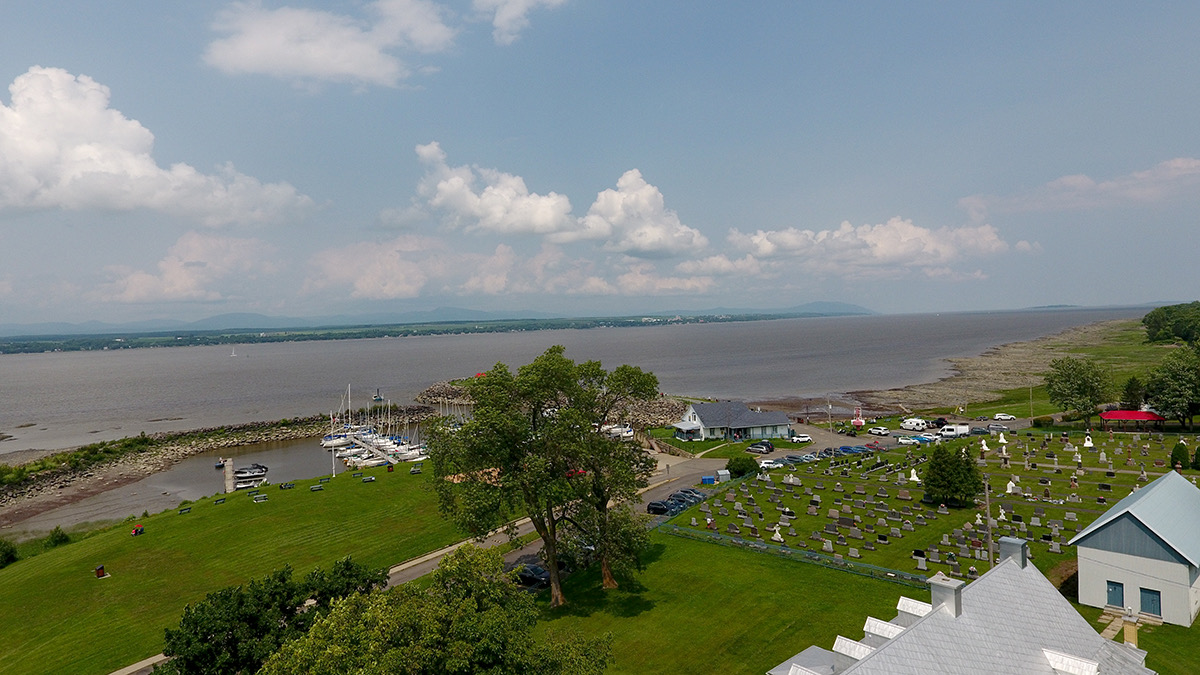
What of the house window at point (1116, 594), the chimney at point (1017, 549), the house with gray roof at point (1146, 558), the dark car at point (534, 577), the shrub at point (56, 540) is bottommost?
the shrub at point (56, 540)

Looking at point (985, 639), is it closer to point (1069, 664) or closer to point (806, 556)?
point (1069, 664)

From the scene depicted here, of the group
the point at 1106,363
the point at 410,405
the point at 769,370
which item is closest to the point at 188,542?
the point at 410,405

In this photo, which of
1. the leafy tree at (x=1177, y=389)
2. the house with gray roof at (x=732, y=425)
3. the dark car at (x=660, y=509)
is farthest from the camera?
the house with gray roof at (x=732, y=425)

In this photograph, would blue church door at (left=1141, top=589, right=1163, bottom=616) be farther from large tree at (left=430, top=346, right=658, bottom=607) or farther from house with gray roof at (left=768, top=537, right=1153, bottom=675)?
large tree at (left=430, top=346, right=658, bottom=607)

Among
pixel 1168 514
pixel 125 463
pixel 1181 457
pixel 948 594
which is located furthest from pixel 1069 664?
pixel 125 463

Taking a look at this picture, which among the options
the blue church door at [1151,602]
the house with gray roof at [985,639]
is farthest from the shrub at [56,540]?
the blue church door at [1151,602]

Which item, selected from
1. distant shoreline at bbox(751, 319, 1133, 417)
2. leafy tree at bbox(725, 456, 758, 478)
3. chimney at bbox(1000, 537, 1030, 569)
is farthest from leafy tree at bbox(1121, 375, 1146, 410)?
chimney at bbox(1000, 537, 1030, 569)

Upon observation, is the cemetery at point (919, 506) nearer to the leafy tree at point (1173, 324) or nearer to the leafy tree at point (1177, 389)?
the leafy tree at point (1177, 389)
